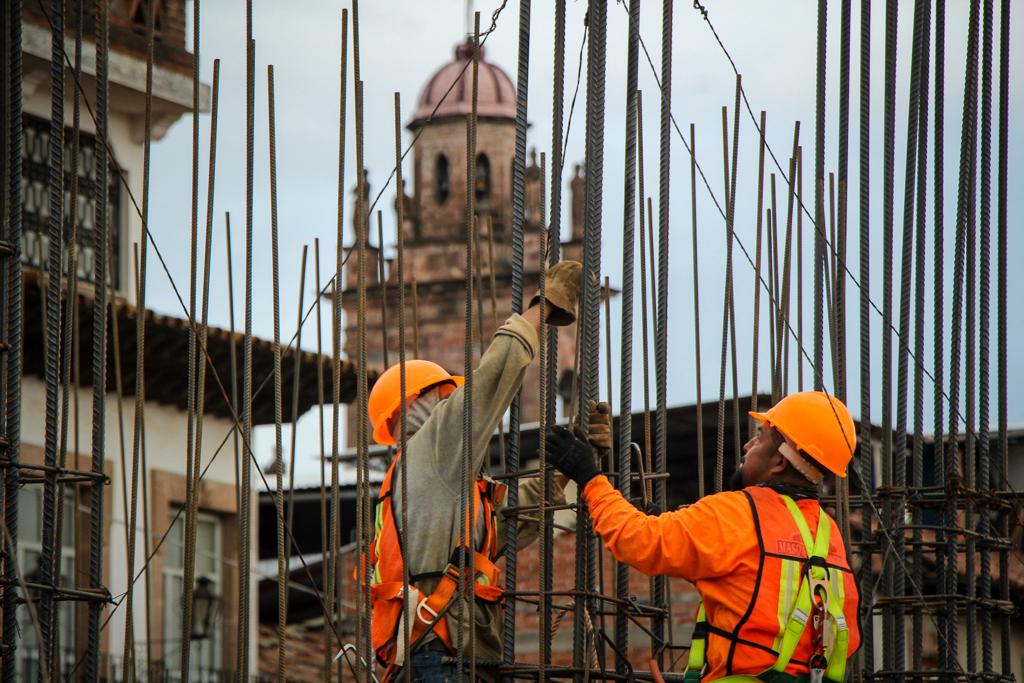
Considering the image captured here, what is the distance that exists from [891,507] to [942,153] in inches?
73.2

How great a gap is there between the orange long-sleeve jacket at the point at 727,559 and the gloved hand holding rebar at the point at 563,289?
3.29 feet

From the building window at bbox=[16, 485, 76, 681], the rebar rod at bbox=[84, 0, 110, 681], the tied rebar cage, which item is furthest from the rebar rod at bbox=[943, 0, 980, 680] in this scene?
the building window at bbox=[16, 485, 76, 681]

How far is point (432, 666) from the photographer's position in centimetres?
802

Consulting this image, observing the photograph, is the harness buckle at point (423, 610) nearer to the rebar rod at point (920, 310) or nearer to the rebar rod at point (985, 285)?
the rebar rod at point (920, 310)

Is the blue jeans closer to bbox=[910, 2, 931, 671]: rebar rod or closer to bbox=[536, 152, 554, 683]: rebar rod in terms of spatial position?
bbox=[536, 152, 554, 683]: rebar rod

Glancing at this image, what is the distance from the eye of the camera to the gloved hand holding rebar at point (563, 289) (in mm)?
7844

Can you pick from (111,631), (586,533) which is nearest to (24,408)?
(111,631)

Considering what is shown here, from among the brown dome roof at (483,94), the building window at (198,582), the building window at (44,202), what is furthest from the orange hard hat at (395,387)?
the brown dome roof at (483,94)

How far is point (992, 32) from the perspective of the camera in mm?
9711

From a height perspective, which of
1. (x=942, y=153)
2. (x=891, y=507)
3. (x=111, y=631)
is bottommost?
(x=111, y=631)

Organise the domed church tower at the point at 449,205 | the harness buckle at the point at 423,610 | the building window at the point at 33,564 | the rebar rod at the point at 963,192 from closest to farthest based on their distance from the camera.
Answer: the harness buckle at the point at 423,610 → the rebar rod at the point at 963,192 → the building window at the point at 33,564 → the domed church tower at the point at 449,205

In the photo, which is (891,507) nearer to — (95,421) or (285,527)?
(285,527)

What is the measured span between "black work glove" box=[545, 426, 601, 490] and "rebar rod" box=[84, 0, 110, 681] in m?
1.88

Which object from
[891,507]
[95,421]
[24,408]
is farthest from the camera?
[24,408]
